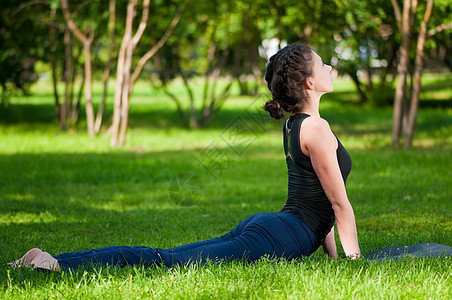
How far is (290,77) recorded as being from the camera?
3.89m

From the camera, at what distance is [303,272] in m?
3.63

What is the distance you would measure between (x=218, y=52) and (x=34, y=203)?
59.8 ft

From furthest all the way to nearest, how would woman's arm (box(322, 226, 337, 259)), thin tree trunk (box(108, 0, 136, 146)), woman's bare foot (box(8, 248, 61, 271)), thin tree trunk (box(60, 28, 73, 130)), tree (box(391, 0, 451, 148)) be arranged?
thin tree trunk (box(60, 28, 73, 130)) → thin tree trunk (box(108, 0, 136, 146)) → tree (box(391, 0, 451, 148)) → woman's arm (box(322, 226, 337, 259)) → woman's bare foot (box(8, 248, 61, 271))

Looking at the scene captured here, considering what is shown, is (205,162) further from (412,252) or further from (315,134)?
(315,134)

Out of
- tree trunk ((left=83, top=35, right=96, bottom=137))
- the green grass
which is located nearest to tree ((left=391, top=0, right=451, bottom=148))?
the green grass

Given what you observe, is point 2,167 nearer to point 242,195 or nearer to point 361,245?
point 242,195

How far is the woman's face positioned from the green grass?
46.8 inches

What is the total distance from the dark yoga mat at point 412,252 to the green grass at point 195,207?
0.18 meters

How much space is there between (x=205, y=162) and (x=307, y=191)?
7651 millimetres

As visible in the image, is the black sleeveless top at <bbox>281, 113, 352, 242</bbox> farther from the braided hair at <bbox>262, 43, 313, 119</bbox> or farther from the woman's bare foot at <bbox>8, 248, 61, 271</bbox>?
the woman's bare foot at <bbox>8, 248, 61, 271</bbox>

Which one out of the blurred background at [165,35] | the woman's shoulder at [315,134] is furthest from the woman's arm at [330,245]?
the blurred background at [165,35]

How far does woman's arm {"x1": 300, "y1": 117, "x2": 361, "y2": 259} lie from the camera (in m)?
3.69

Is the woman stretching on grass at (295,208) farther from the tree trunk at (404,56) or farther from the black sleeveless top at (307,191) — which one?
the tree trunk at (404,56)

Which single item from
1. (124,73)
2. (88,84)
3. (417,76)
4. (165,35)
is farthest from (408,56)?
(88,84)
